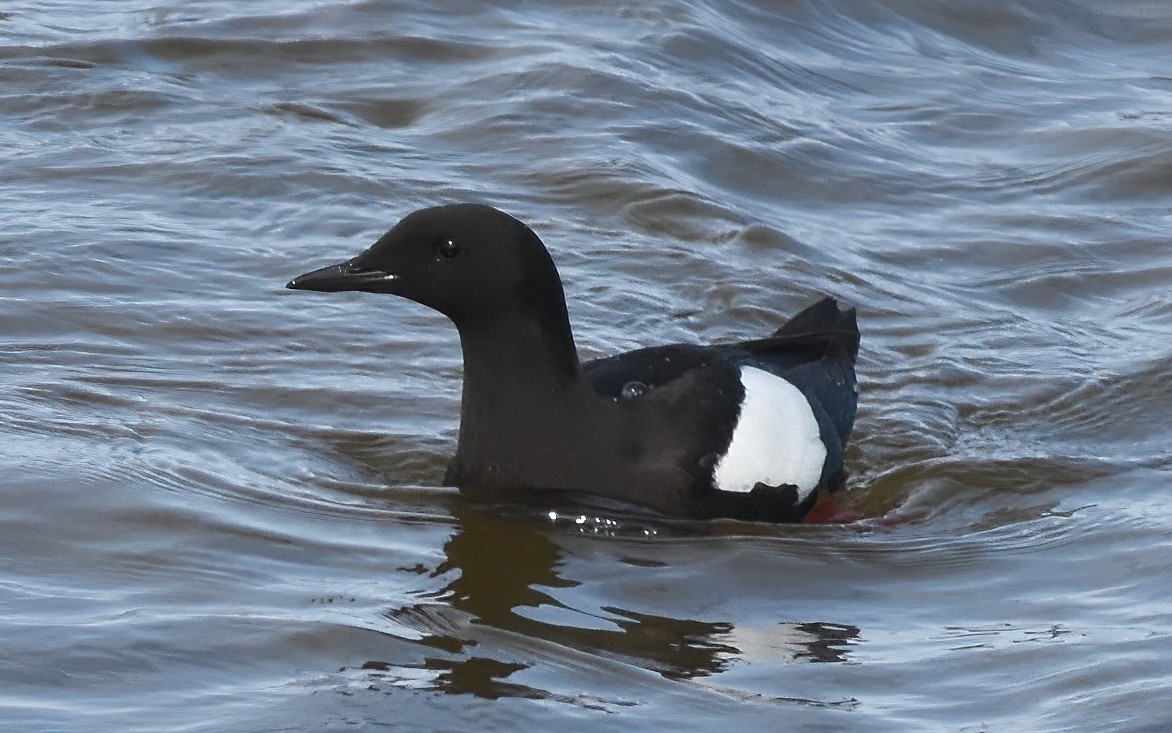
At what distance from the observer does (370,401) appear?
6617mm

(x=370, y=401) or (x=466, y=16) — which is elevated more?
(x=466, y=16)

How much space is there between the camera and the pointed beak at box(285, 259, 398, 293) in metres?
5.30

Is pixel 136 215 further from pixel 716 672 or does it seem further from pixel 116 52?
pixel 716 672

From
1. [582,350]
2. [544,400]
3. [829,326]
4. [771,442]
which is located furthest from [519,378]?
[582,350]

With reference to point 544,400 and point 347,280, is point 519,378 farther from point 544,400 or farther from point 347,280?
point 347,280

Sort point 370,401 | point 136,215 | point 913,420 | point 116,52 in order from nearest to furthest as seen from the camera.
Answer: point 370,401, point 913,420, point 136,215, point 116,52

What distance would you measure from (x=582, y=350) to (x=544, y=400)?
2.04m

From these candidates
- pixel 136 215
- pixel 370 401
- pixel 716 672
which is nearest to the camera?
pixel 716 672

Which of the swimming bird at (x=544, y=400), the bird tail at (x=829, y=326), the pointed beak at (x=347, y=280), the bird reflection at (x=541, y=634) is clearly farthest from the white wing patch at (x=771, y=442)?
the pointed beak at (x=347, y=280)

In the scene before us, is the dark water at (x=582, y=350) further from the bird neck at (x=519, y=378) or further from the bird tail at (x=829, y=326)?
the bird tail at (x=829, y=326)

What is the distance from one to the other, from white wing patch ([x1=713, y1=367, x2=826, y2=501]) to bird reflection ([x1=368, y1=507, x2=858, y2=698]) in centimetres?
85

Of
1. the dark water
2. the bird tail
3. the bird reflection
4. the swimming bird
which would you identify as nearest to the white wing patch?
the swimming bird

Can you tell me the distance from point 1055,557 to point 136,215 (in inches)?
188

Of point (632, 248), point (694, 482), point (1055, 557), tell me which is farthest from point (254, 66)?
point (1055, 557)
